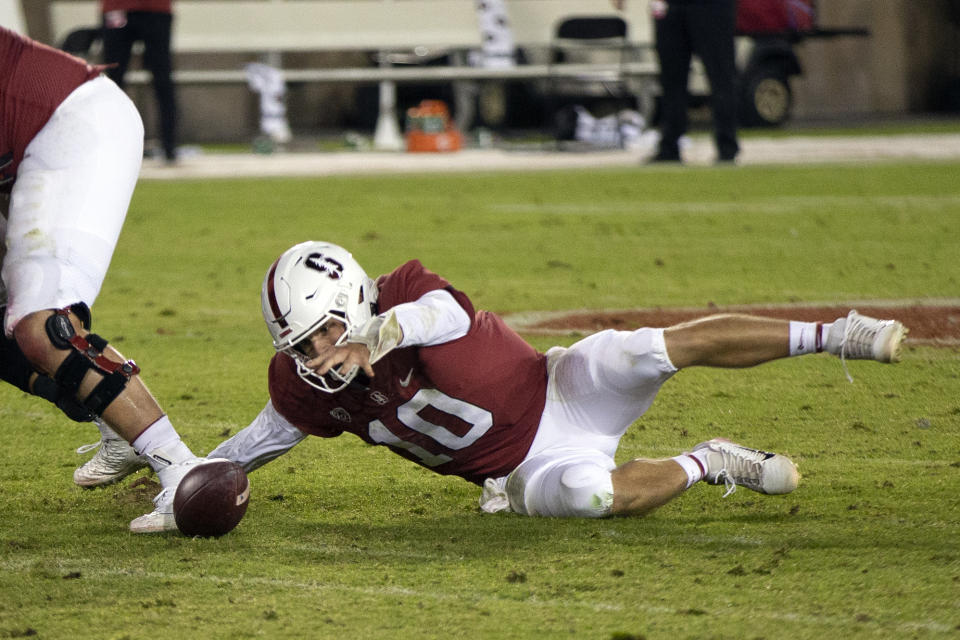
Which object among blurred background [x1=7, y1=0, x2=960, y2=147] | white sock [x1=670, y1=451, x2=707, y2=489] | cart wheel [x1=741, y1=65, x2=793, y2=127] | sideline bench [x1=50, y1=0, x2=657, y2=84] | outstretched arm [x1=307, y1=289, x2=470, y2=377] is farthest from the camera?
sideline bench [x1=50, y1=0, x2=657, y2=84]

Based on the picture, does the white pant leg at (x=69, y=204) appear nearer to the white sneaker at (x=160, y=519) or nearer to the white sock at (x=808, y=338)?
the white sneaker at (x=160, y=519)

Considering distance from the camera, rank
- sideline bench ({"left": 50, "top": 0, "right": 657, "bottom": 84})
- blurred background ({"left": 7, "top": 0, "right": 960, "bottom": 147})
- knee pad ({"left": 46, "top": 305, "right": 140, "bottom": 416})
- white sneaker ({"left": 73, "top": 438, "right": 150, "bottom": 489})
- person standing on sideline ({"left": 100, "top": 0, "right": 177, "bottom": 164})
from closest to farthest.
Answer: knee pad ({"left": 46, "top": 305, "right": 140, "bottom": 416}) → white sneaker ({"left": 73, "top": 438, "right": 150, "bottom": 489}) → person standing on sideline ({"left": 100, "top": 0, "right": 177, "bottom": 164}) → blurred background ({"left": 7, "top": 0, "right": 960, "bottom": 147}) → sideline bench ({"left": 50, "top": 0, "right": 657, "bottom": 84})

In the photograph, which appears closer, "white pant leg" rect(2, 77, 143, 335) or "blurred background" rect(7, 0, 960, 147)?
"white pant leg" rect(2, 77, 143, 335)

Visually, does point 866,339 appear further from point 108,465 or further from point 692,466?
point 108,465

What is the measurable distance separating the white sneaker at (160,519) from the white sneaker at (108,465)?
47 centimetres

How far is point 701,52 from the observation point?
1266cm

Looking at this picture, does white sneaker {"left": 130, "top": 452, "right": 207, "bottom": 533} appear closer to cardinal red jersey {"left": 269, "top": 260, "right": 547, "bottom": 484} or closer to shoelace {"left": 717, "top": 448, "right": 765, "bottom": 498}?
cardinal red jersey {"left": 269, "top": 260, "right": 547, "bottom": 484}

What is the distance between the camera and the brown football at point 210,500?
3.78 m

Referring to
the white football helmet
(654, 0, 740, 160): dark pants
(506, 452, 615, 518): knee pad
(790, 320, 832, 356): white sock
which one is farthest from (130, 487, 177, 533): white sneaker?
(654, 0, 740, 160): dark pants

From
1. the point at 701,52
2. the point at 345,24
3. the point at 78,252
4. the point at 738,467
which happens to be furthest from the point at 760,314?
the point at 345,24

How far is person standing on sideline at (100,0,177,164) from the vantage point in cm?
1395

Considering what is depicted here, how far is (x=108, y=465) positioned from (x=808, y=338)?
7.20 ft

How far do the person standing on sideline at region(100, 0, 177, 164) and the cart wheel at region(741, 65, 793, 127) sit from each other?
8068 millimetres

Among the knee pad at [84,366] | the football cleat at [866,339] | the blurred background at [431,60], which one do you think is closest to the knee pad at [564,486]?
the football cleat at [866,339]
